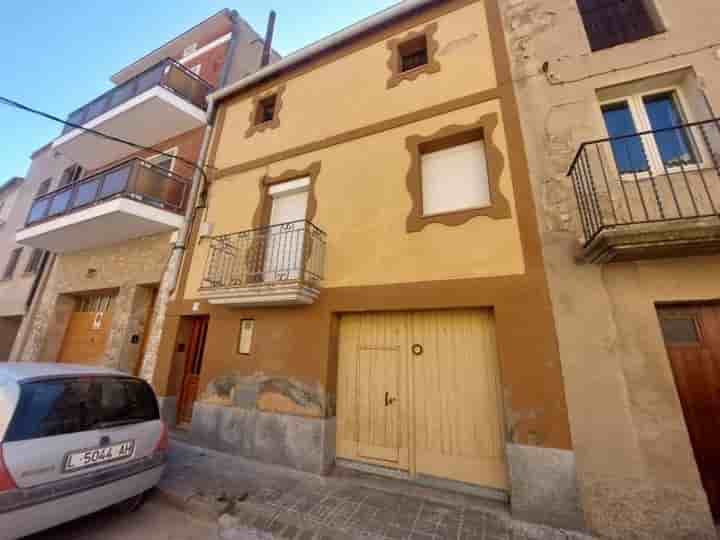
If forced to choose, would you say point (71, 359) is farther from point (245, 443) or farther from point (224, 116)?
point (224, 116)

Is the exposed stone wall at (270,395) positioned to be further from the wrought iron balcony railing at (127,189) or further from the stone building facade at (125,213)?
the wrought iron balcony railing at (127,189)

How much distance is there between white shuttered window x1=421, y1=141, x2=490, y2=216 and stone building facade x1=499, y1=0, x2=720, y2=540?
27.8 inches

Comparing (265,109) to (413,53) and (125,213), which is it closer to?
(413,53)

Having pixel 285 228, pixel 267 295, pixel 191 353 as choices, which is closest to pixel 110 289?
pixel 191 353

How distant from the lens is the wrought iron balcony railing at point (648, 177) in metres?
3.32

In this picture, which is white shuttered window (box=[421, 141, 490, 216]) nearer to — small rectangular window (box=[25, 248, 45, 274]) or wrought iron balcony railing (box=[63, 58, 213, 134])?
wrought iron balcony railing (box=[63, 58, 213, 134])

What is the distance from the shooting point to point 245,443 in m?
4.63

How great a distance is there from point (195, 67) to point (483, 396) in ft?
41.1

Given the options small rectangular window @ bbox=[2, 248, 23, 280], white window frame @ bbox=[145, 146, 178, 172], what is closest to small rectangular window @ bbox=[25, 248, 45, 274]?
small rectangular window @ bbox=[2, 248, 23, 280]

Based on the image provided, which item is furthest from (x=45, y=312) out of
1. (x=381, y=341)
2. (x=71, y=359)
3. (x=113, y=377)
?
(x=381, y=341)

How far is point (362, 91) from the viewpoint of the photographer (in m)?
5.84

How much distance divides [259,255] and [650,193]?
6133 millimetres

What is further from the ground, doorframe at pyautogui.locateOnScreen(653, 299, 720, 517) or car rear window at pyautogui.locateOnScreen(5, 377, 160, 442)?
doorframe at pyautogui.locateOnScreen(653, 299, 720, 517)

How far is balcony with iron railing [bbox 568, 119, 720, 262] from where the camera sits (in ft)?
9.45
